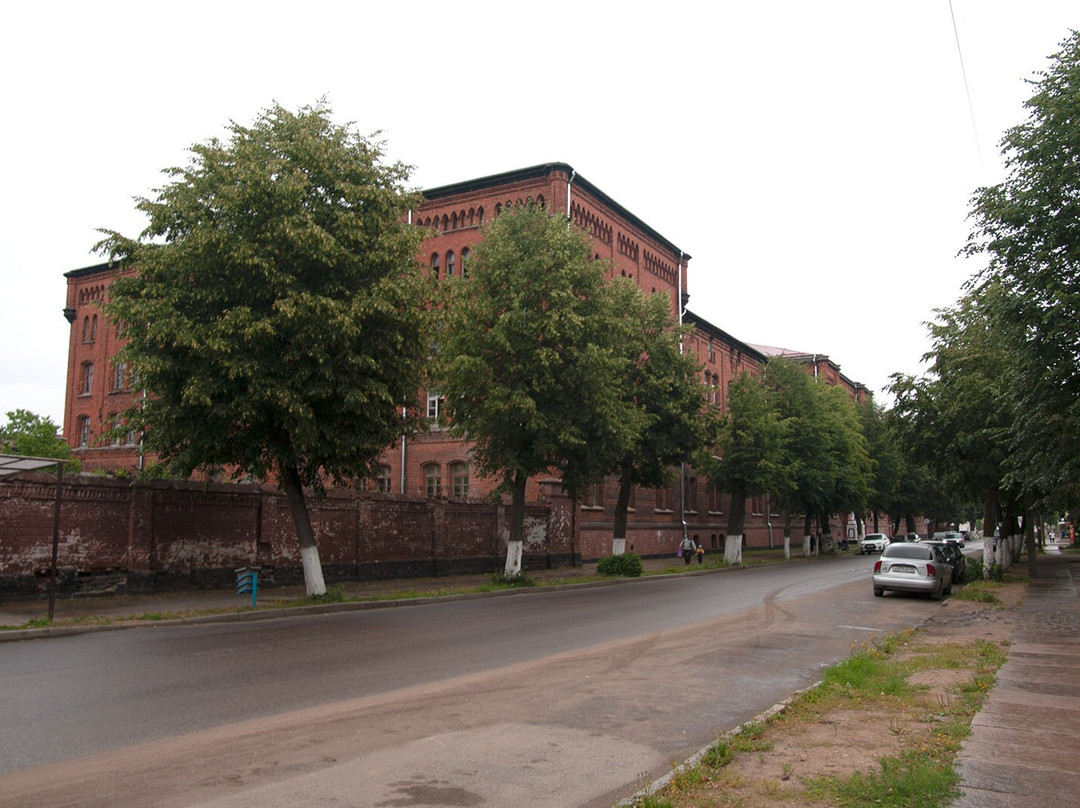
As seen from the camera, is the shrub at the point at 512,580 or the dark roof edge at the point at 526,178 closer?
the shrub at the point at 512,580

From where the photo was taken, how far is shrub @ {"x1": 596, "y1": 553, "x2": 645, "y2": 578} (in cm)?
3052

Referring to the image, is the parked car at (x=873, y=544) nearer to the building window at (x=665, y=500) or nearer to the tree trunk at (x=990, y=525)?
the building window at (x=665, y=500)

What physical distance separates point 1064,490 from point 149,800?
60.9 feet

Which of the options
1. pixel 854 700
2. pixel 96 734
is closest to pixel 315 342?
pixel 96 734

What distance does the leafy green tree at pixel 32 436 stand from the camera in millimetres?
49438

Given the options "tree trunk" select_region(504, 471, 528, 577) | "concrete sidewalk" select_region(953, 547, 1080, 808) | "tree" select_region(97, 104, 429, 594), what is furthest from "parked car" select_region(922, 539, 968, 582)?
"tree" select_region(97, 104, 429, 594)

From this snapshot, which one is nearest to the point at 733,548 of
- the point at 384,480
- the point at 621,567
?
the point at 621,567

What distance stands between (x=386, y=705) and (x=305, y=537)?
12.5 meters

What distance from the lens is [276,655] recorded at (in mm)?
11688

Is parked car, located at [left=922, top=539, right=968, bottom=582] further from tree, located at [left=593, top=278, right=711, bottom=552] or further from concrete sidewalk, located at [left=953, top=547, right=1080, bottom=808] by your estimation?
concrete sidewalk, located at [left=953, top=547, right=1080, bottom=808]

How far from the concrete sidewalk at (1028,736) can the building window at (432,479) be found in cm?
2935

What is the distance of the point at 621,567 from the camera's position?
30.6 meters

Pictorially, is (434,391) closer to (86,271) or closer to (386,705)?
(386,705)

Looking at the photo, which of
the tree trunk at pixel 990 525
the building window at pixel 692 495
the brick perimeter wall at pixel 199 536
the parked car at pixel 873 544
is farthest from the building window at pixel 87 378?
the parked car at pixel 873 544
